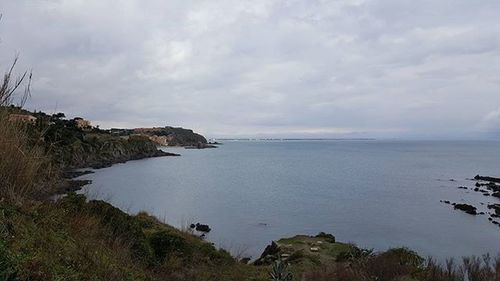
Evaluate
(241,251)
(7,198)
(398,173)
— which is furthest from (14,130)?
(398,173)

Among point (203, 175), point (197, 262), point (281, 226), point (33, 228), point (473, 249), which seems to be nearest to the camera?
point (33, 228)

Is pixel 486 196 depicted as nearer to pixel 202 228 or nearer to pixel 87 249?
pixel 202 228

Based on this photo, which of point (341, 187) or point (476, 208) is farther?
point (341, 187)

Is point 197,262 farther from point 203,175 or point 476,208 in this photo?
point 203,175

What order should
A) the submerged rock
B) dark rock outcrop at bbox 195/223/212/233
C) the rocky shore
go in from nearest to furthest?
dark rock outcrop at bbox 195/223/212/233, the rocky shore, the submerged rock

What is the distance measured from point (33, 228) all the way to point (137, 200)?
133 ft

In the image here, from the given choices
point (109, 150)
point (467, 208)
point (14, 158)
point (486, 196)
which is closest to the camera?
point (14, 158)

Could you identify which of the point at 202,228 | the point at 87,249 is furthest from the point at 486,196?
the point at 87,249

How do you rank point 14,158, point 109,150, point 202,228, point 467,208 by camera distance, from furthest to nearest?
point 109,150 < point 467,208 < point 202,228 < point 14,158

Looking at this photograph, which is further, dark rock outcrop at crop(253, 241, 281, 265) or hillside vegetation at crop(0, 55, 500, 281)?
dark rock outcrop at crop(253, 241, 281, 265)

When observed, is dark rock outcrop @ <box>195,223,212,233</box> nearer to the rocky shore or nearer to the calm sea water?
the calm sea water

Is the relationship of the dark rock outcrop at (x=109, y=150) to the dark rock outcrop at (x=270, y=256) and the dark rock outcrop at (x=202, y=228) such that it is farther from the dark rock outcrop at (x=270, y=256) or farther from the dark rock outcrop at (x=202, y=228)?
the dark rock outcrop at (x=270, y=256)

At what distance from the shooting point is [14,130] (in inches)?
256

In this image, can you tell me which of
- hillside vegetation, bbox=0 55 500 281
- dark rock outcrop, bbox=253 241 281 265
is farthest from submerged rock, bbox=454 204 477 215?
hillside vegetation, bbox=0 55 500 281
